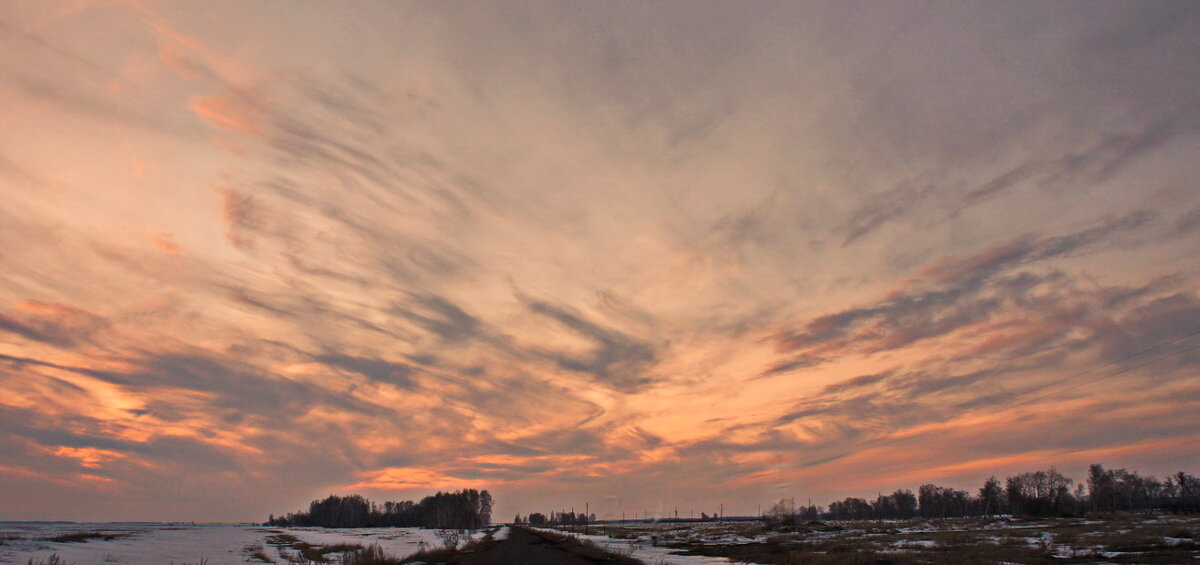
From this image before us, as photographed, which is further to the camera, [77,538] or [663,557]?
[77,538]

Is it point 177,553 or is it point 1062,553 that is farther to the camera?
point 177,553

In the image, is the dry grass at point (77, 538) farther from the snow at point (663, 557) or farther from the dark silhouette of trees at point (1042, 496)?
the dark silhouette of trees at point (1042, 496)

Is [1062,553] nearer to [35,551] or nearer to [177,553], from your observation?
[177,553]

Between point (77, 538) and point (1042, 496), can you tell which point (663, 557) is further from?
point (1042, 496)

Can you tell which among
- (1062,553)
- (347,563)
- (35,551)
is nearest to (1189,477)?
(1062,553)

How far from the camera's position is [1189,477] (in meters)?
183

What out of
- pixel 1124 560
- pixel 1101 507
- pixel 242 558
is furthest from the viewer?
pixel 1101 507

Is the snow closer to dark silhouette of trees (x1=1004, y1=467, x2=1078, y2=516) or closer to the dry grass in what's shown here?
the dry grass

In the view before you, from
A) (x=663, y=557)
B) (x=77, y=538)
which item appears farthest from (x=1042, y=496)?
(x=77, y=538)

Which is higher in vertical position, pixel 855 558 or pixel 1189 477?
pixel 855 558

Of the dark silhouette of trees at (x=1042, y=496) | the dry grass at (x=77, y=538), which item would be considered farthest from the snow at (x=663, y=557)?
the dark silhouette of trees at (x=1042, y=496)

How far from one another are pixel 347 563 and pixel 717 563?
85.0 feet

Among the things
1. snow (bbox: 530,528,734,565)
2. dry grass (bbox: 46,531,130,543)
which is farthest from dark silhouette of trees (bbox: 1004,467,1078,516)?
dry grass (bbox: 46,531,130,543)

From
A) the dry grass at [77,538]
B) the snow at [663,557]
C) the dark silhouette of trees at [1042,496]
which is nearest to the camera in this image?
the snow at [663,557]
